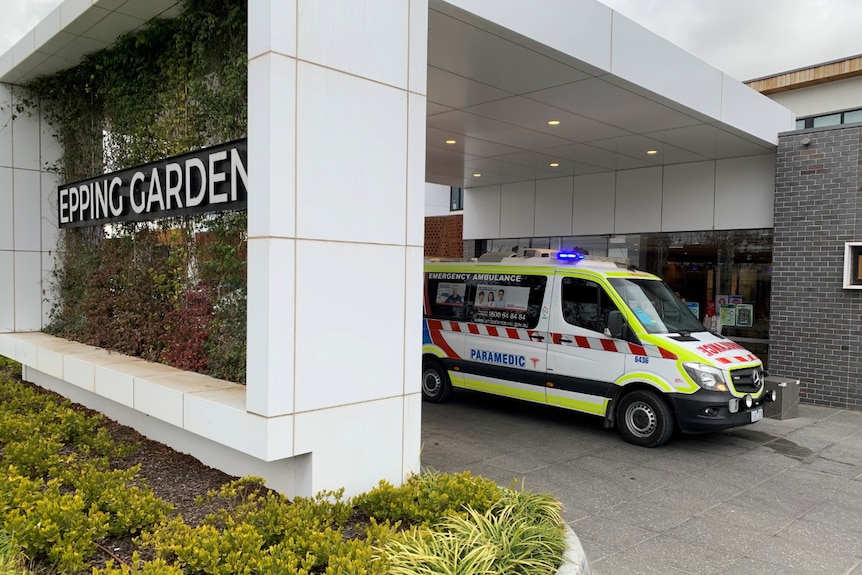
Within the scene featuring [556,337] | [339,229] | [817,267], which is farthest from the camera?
[817,267]

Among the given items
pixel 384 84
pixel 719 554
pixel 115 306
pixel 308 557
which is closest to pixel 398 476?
pixel 308 557

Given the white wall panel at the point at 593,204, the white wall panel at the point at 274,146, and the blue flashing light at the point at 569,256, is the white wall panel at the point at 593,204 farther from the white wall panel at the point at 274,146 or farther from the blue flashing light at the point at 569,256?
the white wall panel at the point at 274,146

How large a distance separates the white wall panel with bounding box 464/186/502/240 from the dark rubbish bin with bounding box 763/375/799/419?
7.44 metres

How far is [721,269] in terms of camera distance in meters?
11.6

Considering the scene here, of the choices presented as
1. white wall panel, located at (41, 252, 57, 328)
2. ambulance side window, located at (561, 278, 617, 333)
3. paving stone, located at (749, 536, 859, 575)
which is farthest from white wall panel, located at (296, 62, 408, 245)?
white wall panel, located at (41, 252, 57, 328)

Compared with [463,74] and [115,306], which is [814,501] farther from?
[115,306]

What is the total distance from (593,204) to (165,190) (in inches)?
373

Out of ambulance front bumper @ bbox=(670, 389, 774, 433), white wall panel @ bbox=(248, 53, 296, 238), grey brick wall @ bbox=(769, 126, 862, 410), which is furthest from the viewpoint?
grey brick wall @ bbox=(769, 126, 862, 410)

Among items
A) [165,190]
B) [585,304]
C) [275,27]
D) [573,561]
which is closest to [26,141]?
[165,190]

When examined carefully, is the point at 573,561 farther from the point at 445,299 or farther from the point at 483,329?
the point at 445,299

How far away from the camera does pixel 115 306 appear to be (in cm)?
727

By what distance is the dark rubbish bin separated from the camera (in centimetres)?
893

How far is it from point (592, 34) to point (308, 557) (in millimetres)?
5978

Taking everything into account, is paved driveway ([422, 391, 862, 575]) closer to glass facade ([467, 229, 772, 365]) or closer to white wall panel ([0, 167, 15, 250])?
glass facade ([467, 229, 772, 365])
